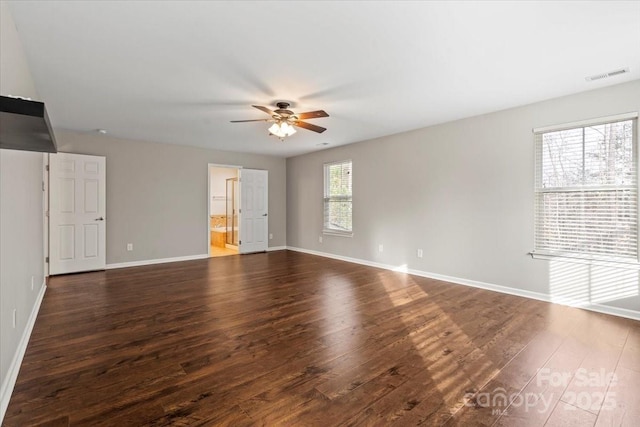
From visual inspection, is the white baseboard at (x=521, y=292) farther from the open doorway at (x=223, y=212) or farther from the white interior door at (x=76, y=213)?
the white interior door at (x=76, y=213)

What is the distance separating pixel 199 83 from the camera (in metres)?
3.28

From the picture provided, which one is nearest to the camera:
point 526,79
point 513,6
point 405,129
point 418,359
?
point 513,6

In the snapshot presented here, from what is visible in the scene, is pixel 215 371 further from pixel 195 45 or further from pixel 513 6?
pixel 513 6

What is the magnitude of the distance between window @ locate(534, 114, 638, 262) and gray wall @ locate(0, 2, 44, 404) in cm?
511

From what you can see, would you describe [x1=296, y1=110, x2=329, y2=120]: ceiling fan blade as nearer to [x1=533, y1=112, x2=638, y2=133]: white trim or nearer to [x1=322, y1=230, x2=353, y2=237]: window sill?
[x1=533, y1=112, x2=638, y2=133]: white trim

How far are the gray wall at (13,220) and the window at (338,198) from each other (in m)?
4.95

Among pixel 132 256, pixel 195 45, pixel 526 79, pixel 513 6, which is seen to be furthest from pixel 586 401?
pixel 132 256

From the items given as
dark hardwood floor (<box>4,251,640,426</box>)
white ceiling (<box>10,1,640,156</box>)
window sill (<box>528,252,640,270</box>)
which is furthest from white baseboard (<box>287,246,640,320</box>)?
white ceiling (<box>10,1,640,156</box>)

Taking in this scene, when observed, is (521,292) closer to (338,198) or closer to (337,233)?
(337,233)

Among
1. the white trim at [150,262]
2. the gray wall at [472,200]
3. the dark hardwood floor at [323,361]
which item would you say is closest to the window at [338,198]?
the gray wall at [472,200]

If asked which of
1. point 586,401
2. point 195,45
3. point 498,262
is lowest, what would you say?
point 586,401

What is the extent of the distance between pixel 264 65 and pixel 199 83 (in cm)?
86

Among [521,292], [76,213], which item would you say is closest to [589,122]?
[521,292]

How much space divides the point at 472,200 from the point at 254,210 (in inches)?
197
